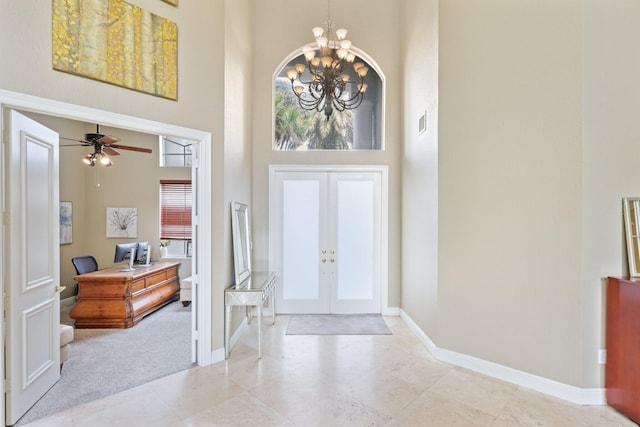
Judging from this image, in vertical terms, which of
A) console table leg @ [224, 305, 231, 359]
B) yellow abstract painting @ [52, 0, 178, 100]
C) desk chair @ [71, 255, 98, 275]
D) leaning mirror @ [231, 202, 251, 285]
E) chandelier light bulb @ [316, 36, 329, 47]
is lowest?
console table leg @ [224, 305, 231, 359]

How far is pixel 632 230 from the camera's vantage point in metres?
2.61

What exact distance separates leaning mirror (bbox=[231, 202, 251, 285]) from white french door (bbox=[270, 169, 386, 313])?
80 cm

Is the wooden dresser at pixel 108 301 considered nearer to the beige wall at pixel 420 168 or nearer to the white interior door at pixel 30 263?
the white interior door at pixel 30 263

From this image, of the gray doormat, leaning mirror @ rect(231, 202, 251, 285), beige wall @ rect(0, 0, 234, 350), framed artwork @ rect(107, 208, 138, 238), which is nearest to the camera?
beige wall @ rect(0, 0, 234, 350)

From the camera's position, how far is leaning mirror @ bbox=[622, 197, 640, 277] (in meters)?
2.58

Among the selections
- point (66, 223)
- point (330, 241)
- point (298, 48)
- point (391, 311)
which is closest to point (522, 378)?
point (391, 311)

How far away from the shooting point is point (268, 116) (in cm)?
493

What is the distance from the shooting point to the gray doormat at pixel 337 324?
4.25m

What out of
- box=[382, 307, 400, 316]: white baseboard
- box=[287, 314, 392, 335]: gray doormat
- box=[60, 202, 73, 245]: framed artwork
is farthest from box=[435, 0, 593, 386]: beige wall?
box=[60, 202, 73, 245]: framed artwork

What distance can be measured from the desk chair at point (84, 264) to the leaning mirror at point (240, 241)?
127 inches

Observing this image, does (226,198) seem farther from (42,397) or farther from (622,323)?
(622,323)

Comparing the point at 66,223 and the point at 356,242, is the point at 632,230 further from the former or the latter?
the point at 66,223

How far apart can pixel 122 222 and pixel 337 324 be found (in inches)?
188

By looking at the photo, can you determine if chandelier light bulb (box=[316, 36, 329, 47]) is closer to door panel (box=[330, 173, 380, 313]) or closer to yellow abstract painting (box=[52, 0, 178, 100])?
yellow abstract painting (box=[52, 0, 178, 100])
